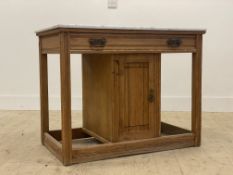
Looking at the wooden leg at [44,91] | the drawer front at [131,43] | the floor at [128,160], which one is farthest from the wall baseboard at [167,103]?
the drawer front at [131,43]

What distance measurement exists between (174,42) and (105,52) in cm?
44

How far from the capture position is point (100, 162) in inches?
75.5

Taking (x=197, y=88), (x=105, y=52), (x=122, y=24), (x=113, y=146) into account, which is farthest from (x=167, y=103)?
(x=105, y=52)

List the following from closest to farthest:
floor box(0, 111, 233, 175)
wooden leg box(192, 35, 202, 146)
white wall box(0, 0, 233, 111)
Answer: floor box(0, 111, 233, 175) → wooden leg box(192, 35, 202, 146) → white wall box(0, 0, 233, 111)

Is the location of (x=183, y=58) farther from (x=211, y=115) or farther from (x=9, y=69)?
(x=9, y=69)

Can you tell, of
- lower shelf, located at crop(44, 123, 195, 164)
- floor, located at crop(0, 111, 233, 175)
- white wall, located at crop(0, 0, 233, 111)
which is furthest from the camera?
white wall, located at crop(0, 0, 233, 111)

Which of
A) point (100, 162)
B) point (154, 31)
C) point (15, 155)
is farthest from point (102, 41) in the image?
point (15, 155)

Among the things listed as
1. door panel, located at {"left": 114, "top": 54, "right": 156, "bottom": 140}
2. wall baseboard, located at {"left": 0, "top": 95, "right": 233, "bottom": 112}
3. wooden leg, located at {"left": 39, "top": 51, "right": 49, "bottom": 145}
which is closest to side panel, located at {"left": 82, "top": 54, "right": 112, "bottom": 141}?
door panel, located at {"left": 114, "top": 54, "right": 156, "bottom": 140}

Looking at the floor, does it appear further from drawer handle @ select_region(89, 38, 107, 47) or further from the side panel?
drawer handle @ select_region(89, 38, 107, 47)

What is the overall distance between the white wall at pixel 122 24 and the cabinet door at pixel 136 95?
5.21 ft

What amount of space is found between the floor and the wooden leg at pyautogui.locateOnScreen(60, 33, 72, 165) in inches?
3.1

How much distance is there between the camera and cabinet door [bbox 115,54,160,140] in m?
2.04

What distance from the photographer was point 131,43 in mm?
1992

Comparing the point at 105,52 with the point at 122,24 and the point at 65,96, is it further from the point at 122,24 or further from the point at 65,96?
the point at 122,24
